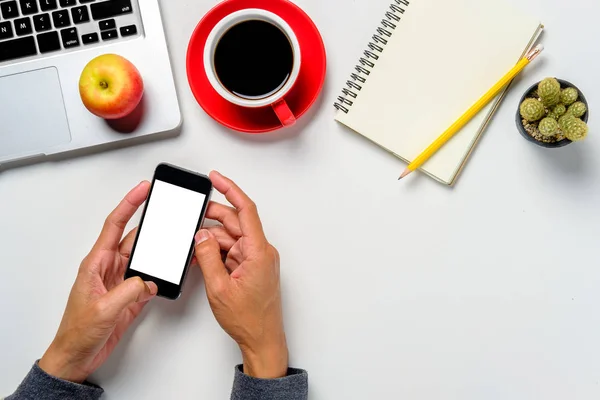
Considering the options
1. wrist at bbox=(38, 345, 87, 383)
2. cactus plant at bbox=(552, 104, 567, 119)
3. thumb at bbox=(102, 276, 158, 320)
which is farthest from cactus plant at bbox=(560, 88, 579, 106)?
wrist at bbox=(38, 345, 87, 383)

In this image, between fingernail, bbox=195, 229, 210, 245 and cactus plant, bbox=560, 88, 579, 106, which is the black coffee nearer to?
fingernail, bbox=195, 229, 210, 245

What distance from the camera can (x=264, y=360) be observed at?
684 millimetres

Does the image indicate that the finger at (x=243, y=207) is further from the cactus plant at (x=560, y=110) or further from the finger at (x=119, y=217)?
the cactus plant at (x=560, y=110)

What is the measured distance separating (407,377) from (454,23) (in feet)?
1.55

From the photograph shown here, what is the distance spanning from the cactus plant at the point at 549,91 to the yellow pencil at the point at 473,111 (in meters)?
0.05

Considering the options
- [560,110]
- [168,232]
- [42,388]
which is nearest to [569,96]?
[560,110]

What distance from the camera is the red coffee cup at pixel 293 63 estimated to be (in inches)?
25.6

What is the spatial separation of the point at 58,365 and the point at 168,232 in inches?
8.4

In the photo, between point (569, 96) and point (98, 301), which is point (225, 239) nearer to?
point (98, 301)

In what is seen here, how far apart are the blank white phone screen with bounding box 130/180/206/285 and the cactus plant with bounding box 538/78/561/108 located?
16.9 inches

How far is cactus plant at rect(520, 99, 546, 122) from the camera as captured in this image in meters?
0.65

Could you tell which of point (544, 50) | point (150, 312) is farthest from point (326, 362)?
point (544, 50)

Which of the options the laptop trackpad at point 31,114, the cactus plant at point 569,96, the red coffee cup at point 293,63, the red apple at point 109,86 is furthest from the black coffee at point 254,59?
the cactus plant at point 569,96

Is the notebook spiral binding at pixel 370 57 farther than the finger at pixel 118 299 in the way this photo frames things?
Yes
